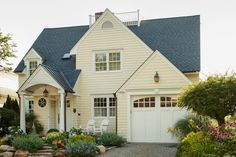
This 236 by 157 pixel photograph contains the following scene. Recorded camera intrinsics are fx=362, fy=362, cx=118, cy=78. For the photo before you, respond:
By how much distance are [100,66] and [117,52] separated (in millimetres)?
1394

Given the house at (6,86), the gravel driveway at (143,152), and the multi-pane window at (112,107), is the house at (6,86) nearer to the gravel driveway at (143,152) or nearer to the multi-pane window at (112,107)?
the multi-pane window at (112,107)

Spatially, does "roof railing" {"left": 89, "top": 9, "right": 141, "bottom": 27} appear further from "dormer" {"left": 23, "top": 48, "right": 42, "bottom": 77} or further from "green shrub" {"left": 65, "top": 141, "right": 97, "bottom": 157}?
"green shrub" {"left": 65, "top": 141, "right": 97, "bottom": 157}

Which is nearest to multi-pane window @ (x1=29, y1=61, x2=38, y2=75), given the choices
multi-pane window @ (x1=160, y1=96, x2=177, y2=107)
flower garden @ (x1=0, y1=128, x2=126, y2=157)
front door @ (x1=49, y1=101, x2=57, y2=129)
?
front door @ (x1=49, y1=101, x2=57, y2=129)

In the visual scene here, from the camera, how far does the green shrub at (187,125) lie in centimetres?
1711

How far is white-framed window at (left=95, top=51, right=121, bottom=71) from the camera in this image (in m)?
22.1

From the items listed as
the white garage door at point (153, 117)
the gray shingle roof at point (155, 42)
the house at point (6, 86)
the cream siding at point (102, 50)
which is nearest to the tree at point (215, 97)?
the white garage door at point (153, 117)

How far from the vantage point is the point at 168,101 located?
19.5 m

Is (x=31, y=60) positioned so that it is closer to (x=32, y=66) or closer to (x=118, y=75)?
(x=32, y=66)

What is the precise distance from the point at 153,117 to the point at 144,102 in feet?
3.19

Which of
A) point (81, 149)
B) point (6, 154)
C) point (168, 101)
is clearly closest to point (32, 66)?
point (168, 101)

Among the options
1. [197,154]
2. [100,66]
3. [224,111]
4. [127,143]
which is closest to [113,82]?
[100,66]

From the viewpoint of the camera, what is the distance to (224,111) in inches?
543

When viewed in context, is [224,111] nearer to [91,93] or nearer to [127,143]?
[127,143]

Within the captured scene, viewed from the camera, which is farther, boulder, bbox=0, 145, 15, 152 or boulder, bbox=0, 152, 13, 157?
boulder, bbox=0, 145, 15, 152
